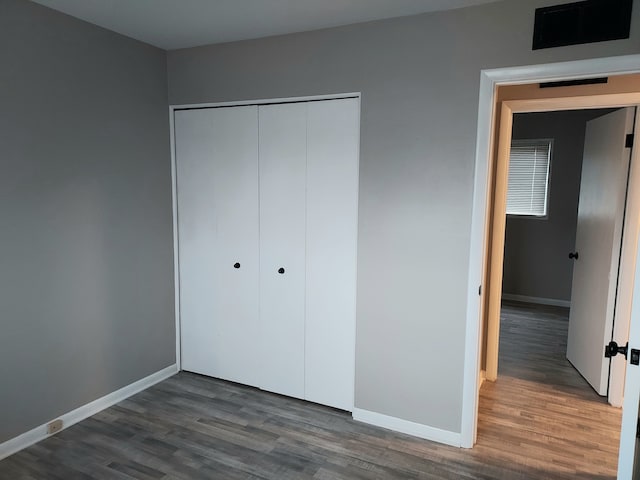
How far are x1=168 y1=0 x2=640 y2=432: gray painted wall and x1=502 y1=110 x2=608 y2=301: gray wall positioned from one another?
153 inches

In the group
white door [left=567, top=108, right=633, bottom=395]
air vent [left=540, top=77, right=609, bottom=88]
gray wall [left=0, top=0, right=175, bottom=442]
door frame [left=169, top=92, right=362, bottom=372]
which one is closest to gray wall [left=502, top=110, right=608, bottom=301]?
white door [left=567, top=108, right=633, bottom=395]

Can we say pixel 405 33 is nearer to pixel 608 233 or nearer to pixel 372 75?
pixel 372 75

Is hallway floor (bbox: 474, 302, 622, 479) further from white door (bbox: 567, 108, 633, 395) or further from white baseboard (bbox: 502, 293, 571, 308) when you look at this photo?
white baseboard (bbox: 502, 293, 571, 308)

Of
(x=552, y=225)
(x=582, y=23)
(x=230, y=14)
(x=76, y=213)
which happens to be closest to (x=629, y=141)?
(x=582, y=23)

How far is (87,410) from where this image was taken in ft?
9.39

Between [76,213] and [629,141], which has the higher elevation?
[629,141]

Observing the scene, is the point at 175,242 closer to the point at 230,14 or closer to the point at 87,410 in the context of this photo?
→ the point at 87,410

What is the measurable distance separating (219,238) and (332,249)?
928 mm

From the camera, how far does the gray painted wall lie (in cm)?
239

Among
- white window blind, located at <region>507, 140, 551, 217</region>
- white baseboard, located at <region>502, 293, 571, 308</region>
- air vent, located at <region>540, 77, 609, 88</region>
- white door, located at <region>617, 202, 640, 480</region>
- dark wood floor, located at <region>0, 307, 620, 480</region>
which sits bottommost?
dark wood floor, located at <region>0, 307, 620, 480</region>

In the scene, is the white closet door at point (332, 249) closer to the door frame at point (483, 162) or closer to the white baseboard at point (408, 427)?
the white baseboard at point (408, 427)

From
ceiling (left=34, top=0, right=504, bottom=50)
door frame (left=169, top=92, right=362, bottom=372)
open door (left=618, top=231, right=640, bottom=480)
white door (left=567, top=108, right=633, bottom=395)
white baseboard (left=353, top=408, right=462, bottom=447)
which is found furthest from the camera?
white door (left=567, top=108, right=633, bottom=395)

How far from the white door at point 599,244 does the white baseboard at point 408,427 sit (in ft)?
4.70

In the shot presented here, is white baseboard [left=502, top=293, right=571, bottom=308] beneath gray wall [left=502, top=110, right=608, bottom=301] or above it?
beneath
